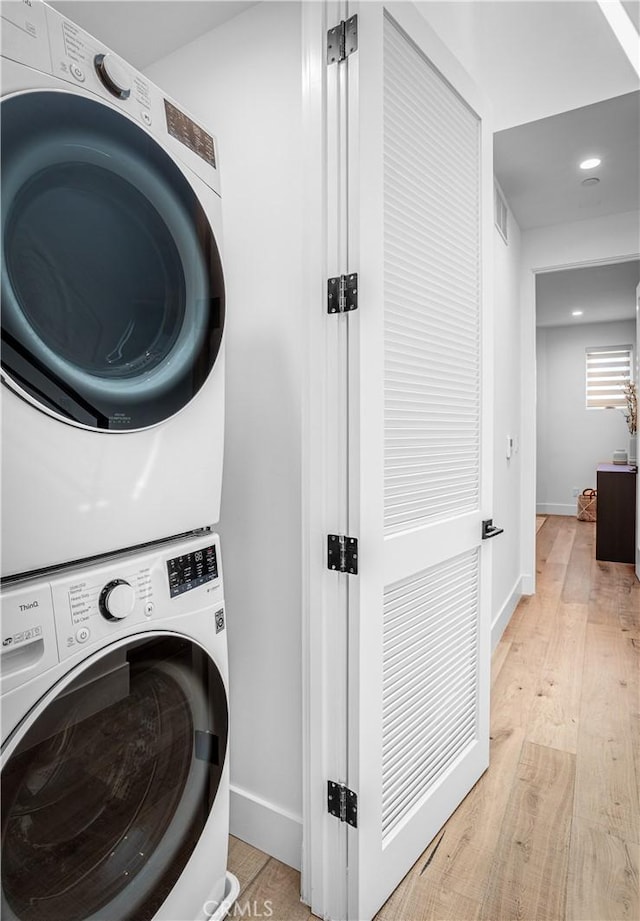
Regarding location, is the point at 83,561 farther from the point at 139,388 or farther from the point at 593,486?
the point at 593,486

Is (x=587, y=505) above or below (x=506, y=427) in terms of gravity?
below

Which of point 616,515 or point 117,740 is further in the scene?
point 616,515

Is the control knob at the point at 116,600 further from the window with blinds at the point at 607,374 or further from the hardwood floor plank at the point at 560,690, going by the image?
the window with blinds at the point at 607,374

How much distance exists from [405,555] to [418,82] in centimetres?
126

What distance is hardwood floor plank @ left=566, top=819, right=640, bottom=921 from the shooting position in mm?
1332

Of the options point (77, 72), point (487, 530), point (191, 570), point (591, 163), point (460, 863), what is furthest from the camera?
point (591, 163)

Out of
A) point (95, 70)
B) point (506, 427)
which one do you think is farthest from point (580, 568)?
point (95, 70)

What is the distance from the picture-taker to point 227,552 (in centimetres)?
161

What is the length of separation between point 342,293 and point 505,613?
2.58 meters

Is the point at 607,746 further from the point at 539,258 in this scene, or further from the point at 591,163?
the point at 539,258

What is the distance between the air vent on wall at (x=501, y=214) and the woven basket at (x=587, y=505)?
5.07m

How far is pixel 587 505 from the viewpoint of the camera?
23.5ft

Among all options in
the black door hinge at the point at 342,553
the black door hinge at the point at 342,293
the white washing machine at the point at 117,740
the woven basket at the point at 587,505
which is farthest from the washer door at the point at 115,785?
the woven basket at the point at 587,505

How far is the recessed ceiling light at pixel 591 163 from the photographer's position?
9.01 ft
